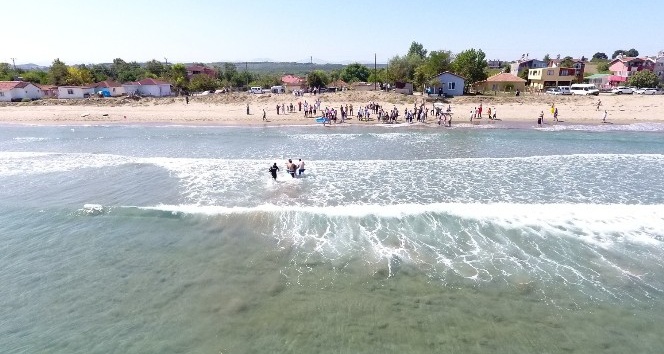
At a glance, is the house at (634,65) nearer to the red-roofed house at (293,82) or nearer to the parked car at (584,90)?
the parked car at (584,90)

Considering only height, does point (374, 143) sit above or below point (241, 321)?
above

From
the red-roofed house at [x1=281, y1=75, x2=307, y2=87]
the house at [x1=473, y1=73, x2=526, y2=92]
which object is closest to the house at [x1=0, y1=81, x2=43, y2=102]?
the red-roofed house at [x1=281, y1=75, x2=307, y2=87]

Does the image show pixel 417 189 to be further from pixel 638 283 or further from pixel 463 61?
pixel 463 61

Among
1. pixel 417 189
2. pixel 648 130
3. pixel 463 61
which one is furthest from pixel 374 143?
pixel 463 61

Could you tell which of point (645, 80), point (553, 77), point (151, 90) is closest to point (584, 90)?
point (553, 77)

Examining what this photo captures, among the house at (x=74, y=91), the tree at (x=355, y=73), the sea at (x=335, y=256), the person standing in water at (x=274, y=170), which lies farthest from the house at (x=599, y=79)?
the house at (x=74, y=91)

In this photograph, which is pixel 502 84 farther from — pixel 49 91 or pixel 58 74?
pixel 58 74
